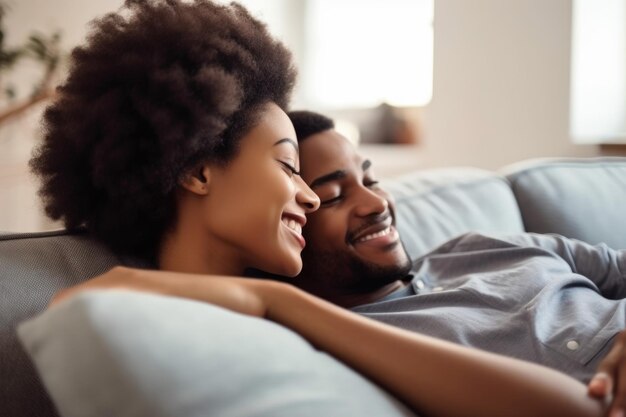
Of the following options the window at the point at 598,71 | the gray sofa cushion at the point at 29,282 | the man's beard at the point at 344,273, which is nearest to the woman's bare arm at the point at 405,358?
the gray sofa cushion at the point at 29,282

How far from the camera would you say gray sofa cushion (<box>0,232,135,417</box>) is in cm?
86

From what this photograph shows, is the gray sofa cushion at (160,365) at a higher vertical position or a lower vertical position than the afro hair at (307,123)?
lower

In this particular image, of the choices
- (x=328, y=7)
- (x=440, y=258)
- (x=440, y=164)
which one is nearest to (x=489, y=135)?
(x=440, y=164)

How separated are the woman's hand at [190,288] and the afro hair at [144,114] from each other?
27 centimetres

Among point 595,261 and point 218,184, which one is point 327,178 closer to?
point 218,184

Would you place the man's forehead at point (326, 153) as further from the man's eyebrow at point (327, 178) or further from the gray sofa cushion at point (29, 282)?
the gray sofa cushion at point (29, 282)

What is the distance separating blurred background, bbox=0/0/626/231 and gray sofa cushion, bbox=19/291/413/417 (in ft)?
4.05

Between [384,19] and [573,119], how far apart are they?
1.70 m

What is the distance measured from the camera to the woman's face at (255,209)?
1076 mm

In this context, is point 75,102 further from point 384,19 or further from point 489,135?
point 384,19

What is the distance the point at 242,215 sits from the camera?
108cm

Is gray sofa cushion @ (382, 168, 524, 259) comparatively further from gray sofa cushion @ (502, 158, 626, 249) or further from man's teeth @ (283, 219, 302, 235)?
man's teeth @ (283, 219, 302, 235)

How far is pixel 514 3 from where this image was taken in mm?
2641

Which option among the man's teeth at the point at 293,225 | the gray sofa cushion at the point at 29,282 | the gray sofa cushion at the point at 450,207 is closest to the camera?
the gray sofa cushion at the point at 29,282
